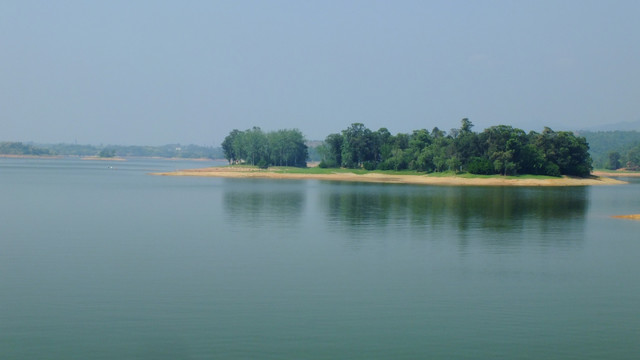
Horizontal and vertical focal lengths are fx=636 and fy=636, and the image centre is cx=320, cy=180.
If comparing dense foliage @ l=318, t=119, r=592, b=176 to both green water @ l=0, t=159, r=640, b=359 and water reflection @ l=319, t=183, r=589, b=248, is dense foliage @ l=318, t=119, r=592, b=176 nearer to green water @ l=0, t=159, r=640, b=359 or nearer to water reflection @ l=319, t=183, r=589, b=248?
water reflection @ l=319, t=183, r=589, b=248

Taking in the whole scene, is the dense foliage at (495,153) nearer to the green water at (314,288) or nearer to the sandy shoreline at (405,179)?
the sandy shoreline at (405,179)

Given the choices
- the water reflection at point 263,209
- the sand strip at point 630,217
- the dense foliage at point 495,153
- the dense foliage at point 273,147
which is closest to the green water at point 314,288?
the water reflection at point 263,209

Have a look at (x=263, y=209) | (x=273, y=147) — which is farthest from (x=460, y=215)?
(x=273, y=147)

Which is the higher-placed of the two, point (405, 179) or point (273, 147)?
point (273, 147)

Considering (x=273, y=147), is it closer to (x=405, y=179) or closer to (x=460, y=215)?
(x=405, y=179)

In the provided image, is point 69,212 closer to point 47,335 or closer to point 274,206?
point 274,206

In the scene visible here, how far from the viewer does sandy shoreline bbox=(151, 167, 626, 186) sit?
113 metres

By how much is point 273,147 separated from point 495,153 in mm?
63801

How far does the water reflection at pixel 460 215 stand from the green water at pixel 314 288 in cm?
50

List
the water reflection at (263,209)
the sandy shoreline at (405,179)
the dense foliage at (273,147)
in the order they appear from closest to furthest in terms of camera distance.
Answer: the water reflection at (263,209)
the sandy shoreline at (405,179)
the dense foliage at (273,147)

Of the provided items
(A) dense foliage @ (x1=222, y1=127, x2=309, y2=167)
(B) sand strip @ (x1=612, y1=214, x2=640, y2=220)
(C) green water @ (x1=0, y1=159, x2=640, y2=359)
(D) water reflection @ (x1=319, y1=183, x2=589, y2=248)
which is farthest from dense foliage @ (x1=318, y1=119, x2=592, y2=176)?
(C) green water @ (x1=0, y1=159, x2=640, y2=359)

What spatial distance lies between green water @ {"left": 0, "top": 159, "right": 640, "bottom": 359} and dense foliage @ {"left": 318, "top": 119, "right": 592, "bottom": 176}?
72.5 m

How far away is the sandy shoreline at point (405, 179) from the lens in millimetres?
112625

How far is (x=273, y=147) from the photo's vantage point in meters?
162
